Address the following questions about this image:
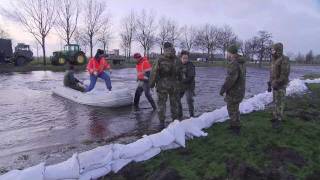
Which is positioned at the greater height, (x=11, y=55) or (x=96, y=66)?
(x=11, y=55)

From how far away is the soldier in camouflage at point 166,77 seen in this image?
26.7ft

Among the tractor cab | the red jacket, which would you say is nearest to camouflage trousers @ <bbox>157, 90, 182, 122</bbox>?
the red jacket

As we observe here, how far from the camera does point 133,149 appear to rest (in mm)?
6301

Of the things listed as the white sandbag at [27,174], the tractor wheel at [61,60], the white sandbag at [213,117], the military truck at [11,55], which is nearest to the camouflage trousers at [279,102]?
the white sandbag at [213,117]

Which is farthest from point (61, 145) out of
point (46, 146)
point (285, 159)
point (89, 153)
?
point (285, 159)

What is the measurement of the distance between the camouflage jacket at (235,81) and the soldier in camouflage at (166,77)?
49.2 inches

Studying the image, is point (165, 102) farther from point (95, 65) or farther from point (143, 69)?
point (95, 65)

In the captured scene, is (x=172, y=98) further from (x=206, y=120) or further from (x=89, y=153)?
(x=89, y=153)

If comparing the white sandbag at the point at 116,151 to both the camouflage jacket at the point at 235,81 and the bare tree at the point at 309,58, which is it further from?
the bare tree at the point at 309,58

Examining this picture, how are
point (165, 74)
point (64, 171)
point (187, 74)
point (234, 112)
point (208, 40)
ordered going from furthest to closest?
1. point (208, 40)
2. point (187, 74)
3. point (165, 74)
4. point (234, 112)
5. point (64, 171)

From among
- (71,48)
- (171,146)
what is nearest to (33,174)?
(171,146)

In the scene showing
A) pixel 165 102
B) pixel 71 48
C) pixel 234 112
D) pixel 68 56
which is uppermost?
pixel 71 48

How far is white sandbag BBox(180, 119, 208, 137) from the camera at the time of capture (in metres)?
7.53

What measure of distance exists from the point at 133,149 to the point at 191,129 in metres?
1.72
